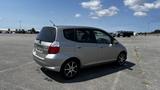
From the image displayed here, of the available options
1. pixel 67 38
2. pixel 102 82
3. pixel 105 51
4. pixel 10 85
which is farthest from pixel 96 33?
pixel 10 85

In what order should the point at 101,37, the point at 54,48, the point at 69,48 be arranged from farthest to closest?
1. the point at 101,37
2. the point at 69,48
3. the point at 54,48

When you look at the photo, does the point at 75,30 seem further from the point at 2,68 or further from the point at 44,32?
the point at 2,68

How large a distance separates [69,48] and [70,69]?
72 centimetres

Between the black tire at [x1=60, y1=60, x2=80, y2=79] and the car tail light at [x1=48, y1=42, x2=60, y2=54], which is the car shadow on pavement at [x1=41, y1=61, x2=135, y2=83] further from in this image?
the car tail light at [x1=48, y1=42, x2=60, y2=54]

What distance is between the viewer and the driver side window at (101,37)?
8.23 metres

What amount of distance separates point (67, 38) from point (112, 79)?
206cm

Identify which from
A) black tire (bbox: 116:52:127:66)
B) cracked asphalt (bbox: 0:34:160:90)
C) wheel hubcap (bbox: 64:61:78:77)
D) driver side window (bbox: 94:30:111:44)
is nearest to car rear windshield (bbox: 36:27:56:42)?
wheel hubcap (bbox: 64:61:78:77)

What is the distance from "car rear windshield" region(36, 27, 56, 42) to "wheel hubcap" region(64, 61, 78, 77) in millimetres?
985

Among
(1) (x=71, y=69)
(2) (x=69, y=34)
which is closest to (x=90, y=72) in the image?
(1) (x=71, y=69)

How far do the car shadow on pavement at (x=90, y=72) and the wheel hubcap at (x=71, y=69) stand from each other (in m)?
0.20

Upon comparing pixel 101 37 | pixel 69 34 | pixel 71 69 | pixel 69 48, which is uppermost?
pixel 69 34

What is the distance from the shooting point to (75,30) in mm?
7391

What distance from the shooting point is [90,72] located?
26.9ft

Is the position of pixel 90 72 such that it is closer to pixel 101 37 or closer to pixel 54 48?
pixel 101 37
